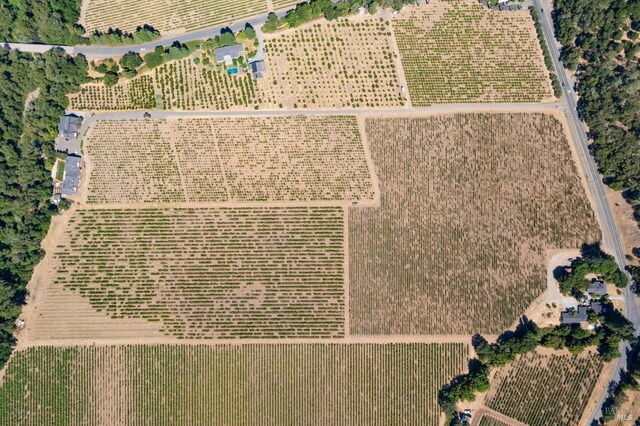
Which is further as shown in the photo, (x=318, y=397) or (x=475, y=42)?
(x=475, y=42)

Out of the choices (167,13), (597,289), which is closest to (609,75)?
(597,289)

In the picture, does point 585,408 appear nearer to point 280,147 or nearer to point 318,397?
point 318,397

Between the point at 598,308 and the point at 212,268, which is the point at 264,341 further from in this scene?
the point at 598,308

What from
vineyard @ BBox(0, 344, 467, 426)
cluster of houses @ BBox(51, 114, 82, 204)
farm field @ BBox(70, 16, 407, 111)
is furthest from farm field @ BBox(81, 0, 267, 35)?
vineyard @ BBox(0, 344, 467, 426)

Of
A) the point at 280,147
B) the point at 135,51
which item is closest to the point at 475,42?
the point at 280,147

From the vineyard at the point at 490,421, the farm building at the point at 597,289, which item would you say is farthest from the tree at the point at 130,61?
the farm building at the point at 597,289
